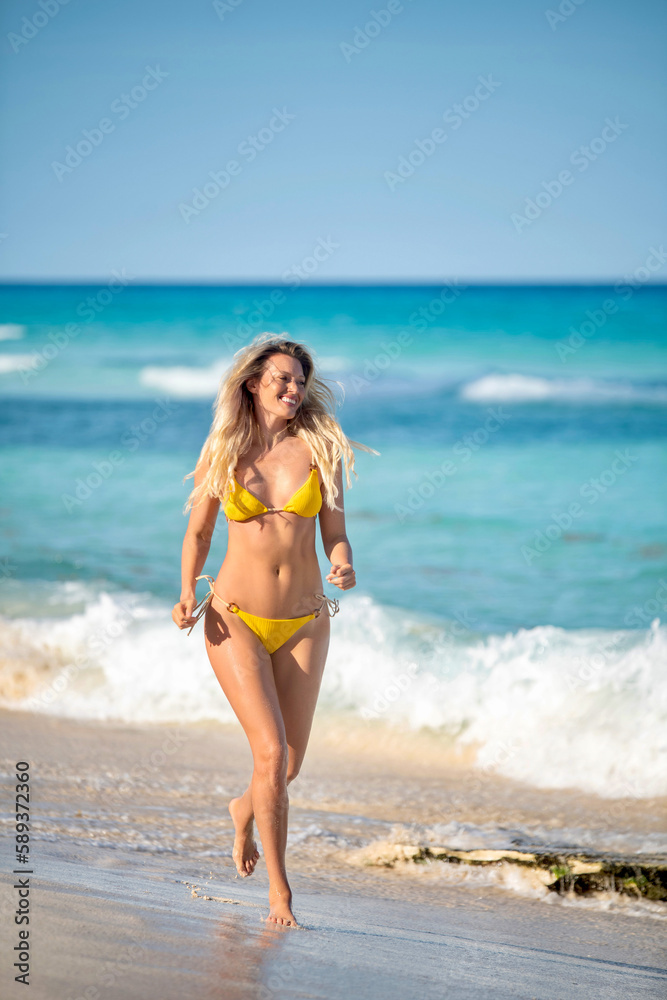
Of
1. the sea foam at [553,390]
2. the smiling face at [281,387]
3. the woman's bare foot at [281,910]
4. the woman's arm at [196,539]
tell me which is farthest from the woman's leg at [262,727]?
the sea foam at [553,390]

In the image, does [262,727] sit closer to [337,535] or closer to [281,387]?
[337,535]

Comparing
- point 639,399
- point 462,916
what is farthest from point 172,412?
point 462,916

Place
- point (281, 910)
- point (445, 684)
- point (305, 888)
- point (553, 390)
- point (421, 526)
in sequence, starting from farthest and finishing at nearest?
point (553, 390) < point (421, 526) < point (445, 684) < point (305, 888) < point (281, 910)

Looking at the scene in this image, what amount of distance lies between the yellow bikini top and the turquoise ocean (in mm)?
3297

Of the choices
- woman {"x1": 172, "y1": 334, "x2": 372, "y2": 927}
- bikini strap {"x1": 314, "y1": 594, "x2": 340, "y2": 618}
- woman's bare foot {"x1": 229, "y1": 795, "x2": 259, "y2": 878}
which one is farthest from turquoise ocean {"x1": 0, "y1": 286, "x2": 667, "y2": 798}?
woman {"x1": 172, "y1": 334, "x2": 372, "y2": 927}

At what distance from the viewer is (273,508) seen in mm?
3336

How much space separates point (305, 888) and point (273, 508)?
1.72 meters

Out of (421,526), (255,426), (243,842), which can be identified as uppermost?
(421,526)

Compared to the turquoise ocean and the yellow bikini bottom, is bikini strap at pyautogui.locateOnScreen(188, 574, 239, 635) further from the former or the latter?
the turquoise ocean

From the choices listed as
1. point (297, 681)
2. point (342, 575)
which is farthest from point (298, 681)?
point (342, 575)

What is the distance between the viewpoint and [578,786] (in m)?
5.68

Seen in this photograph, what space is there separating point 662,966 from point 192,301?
33.4 m

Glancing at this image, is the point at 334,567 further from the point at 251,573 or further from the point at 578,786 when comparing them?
the point at 578,786

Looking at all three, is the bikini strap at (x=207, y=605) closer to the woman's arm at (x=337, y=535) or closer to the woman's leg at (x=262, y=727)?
the woman's leg at (x=262, y=727)
